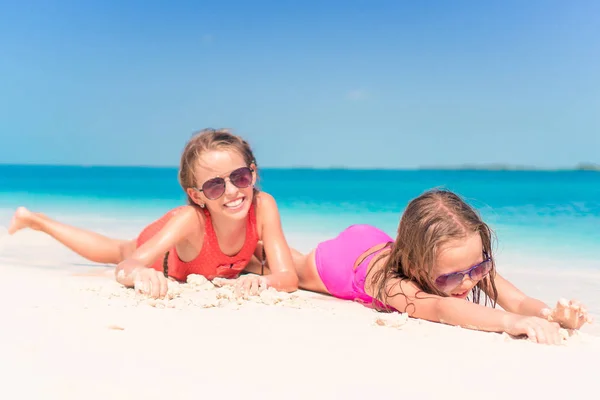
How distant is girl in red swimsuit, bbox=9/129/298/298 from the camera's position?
4.18m

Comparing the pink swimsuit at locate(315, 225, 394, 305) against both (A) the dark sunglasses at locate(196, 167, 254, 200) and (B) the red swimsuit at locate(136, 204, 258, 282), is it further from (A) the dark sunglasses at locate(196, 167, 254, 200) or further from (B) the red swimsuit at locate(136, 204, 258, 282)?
(A) the dark sunglasses at locate(196, 167, 254, 200)

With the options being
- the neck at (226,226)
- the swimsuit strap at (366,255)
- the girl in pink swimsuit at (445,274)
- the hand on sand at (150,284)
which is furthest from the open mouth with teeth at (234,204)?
the girl in pink swimsuit at (445,274)

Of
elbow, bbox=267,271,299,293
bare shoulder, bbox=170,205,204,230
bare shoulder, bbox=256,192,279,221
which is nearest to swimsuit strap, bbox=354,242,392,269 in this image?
elbow, bbox=267,271,299,293

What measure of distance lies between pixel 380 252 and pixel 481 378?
1.71m

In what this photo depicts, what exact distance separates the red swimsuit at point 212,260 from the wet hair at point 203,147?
11.6 inches

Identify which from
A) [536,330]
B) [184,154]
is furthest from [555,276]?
[184,154]

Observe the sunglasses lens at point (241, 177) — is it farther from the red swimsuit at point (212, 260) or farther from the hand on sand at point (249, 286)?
the hand on sand at point (249, 286)

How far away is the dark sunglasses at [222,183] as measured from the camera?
13.8ft

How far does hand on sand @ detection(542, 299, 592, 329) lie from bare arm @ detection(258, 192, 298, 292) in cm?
171

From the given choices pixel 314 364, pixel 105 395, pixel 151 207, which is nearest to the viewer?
pixel 105 395

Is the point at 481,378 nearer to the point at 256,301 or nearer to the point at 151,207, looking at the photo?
the point at 256,301

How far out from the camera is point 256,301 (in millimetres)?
3688

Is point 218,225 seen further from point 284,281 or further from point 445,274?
point 445,274

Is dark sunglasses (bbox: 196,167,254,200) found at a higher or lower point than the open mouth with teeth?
higher
